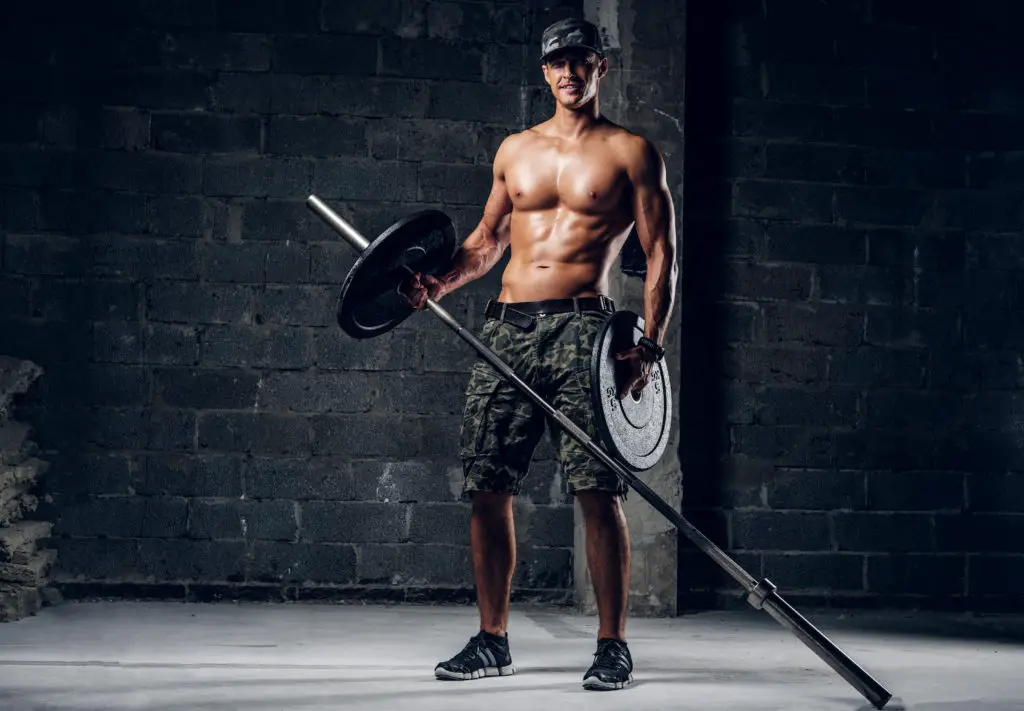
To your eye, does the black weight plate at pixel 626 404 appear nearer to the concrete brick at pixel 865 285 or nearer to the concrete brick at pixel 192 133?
the concrete brick at pixel 865 285

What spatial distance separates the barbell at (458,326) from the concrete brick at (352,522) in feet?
4.90

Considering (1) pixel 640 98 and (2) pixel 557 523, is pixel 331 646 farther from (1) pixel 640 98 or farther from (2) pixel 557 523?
(1) pixel 640 98

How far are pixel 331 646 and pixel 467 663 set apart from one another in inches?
27.6

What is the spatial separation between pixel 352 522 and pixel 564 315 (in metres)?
1.81

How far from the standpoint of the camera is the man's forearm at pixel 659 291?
3383mm

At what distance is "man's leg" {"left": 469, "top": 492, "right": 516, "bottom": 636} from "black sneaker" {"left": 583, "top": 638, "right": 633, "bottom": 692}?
0.30 m

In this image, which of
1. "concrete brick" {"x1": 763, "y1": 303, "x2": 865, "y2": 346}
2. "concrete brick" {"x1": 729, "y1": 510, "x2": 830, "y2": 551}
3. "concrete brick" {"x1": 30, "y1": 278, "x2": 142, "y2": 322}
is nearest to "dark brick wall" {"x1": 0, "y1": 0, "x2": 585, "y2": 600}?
"concrete brick" {"x1": 30, "y1": 278, "x2": 142, "y2": 322}

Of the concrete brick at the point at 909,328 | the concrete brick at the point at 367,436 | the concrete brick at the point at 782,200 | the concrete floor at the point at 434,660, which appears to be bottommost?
the concrete floor at the point at 434,660

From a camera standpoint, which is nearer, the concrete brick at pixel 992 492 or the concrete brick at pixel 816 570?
the concrete brick at pixel 816 570

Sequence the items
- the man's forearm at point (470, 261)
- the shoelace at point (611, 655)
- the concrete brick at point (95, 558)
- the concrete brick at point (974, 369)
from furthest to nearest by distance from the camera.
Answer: the concrete brick at point (974, 369), the concrete brick at point (95, 558), the man's forearm at point (470, 261), the shoelace at point (611, 655)

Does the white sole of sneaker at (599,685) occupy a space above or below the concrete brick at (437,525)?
below

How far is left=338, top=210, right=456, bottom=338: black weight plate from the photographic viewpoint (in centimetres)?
337

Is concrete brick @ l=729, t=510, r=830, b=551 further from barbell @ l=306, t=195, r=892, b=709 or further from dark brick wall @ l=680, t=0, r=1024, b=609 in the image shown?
barbell @ l=306, t=195, r=892, b=709

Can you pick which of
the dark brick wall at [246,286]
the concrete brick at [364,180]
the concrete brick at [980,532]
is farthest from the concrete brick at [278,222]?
the concrete brick at [980,532]
